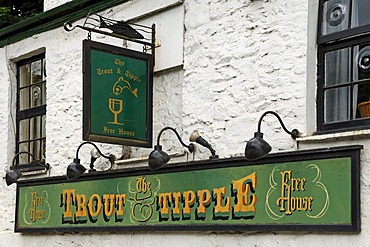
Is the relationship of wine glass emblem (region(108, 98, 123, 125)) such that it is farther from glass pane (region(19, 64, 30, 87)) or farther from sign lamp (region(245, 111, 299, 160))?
glass pane (region(19, 64, 30, 87))

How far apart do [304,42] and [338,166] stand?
46.7 inches

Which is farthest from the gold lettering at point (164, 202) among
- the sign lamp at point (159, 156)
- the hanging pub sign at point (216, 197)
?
the sign lamp at point (159, 156)

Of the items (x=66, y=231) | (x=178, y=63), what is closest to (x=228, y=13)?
(x=178, y=63)

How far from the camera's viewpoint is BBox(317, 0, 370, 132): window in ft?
22.1

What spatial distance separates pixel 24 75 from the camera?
36.8ft

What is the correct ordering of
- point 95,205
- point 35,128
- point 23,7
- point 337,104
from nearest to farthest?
point 337,104 → point 95,205 → point 35,128 → point 23,7

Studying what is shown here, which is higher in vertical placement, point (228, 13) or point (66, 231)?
point (228, 13)

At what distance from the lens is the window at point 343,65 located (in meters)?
6.73

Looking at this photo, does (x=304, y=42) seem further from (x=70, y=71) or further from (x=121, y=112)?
(x=70, y=71)

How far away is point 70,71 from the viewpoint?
32.7ft

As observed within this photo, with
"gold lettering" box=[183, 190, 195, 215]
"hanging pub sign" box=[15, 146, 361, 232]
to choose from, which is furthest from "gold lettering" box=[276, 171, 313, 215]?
"gold lettering" box=[183, 190, 195, 215]

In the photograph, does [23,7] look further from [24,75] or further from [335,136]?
[335,136]

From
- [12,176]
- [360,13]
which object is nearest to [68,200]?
[12,176]

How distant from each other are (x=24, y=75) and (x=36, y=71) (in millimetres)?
302
